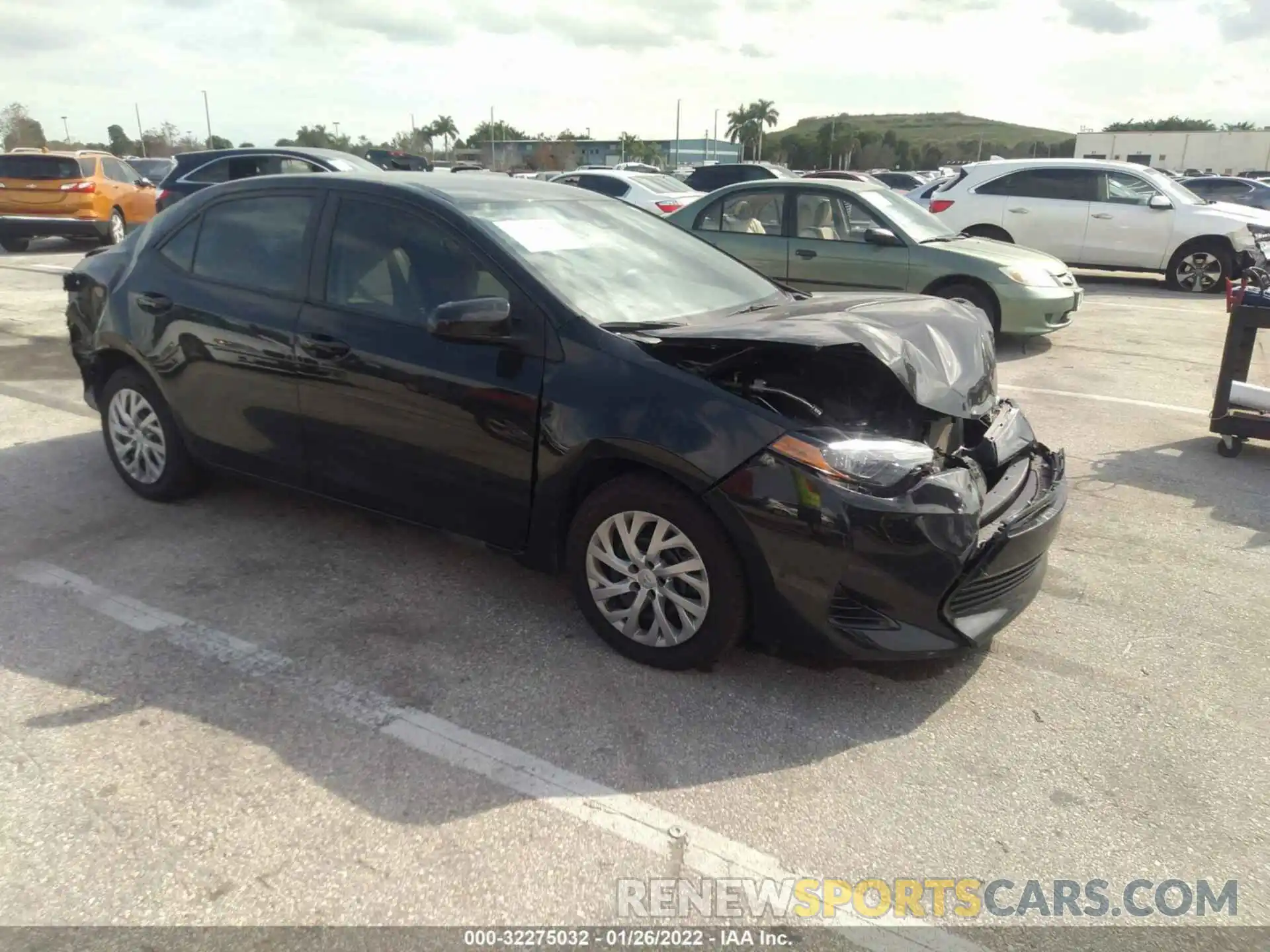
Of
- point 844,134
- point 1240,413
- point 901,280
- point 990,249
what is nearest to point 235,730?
point 1240,413

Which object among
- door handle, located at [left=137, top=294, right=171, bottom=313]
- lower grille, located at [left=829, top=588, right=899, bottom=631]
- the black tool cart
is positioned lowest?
lower grille, located at [left=829, top=588, right=899, bottom=631]

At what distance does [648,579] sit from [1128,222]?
12431 mm

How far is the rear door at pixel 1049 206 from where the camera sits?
42.7 ft

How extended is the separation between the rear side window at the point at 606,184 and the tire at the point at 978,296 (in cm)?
837

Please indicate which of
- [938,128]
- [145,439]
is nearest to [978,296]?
[145,439]

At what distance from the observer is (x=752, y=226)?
377 inches

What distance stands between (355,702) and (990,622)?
216 cm

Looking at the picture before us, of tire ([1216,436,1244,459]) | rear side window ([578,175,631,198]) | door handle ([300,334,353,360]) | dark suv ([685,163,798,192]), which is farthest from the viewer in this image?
dark suv ([685,163,798,192])

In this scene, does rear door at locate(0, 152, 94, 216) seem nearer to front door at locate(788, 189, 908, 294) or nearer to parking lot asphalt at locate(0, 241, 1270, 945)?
front door at locate(788, 189, 908, 294)

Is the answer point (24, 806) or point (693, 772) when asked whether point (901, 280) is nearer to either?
point (693, 772)

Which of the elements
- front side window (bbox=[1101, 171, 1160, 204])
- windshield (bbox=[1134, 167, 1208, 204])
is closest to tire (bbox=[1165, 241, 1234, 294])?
windshield (bbox=[1134, 167, 1208, 204])

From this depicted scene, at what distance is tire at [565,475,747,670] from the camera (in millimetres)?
3129

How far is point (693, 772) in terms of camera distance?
285 centimetres

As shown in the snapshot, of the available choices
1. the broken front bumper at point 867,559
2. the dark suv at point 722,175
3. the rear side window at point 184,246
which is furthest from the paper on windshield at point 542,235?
the dark suv at point 722,175
